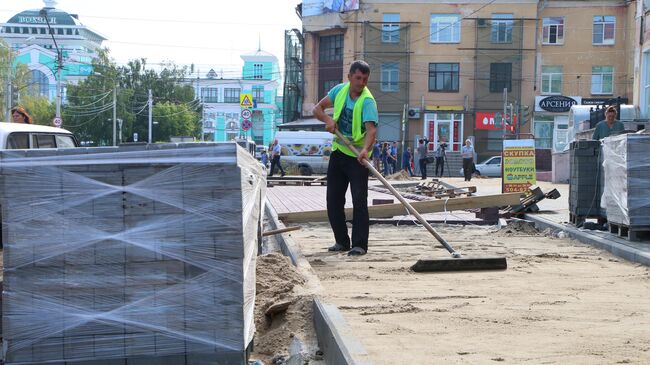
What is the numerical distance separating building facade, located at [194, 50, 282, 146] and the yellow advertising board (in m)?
98.1

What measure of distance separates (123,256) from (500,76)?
49698 mm

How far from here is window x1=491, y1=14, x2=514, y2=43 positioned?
51.3m

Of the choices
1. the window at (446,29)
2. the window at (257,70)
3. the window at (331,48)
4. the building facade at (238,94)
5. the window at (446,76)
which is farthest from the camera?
the window at (257,70)

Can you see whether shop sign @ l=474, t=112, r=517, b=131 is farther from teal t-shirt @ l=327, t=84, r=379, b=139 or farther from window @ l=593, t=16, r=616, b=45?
teal t-shirt @ l=327, t=84, r=379, b=139

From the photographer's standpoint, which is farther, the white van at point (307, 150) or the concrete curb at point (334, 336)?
the white van at point (307, 150)

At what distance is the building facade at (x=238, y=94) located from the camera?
373ft

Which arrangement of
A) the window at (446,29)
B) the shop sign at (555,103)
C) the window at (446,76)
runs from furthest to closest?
the window at (446,76), the window at (446,29), the shop sign at (555,103)

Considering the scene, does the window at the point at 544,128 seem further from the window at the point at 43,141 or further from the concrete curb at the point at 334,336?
the concrete curb at the point at 334,336

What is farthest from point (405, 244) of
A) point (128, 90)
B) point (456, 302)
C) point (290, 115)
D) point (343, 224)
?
point (128, 90)

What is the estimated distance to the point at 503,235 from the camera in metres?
10.7

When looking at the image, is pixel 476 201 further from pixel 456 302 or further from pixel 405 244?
pixel 456 302

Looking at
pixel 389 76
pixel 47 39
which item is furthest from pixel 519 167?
pixel 47 39

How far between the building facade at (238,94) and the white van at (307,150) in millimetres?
72130

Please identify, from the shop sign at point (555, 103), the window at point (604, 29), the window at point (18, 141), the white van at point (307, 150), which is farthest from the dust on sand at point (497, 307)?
the window at point (604, 29)
